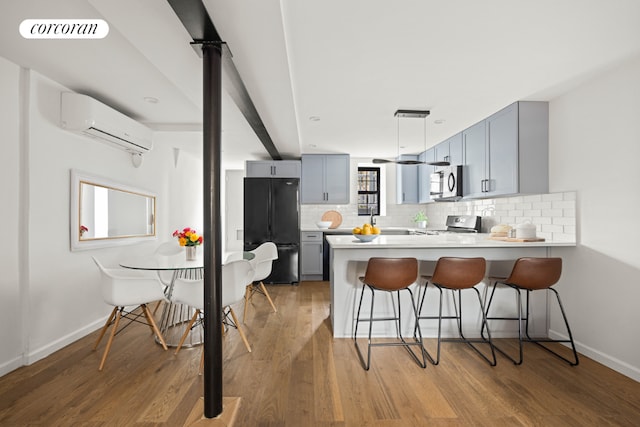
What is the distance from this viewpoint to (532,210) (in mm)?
3641

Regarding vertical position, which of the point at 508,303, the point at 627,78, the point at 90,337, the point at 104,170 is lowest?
the point at 90,337

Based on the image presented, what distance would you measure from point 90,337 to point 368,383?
8.97ft

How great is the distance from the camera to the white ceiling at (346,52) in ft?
6.25

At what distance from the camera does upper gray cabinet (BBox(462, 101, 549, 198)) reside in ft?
11.0

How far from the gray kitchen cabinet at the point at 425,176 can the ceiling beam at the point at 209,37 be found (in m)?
3.11

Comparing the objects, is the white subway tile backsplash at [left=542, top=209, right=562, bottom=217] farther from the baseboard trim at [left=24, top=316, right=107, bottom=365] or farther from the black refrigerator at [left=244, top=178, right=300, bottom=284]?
the baseboard trim at [left=24, top=316, right=107, bottom=365]

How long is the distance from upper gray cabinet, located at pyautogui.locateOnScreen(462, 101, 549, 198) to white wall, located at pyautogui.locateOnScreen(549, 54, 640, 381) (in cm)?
15

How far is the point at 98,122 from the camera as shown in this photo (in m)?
3.16

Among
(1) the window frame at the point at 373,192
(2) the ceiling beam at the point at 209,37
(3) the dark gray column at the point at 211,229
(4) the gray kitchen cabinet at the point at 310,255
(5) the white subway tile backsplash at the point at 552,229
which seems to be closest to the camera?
(2) the ceiling beam at the point at 209,37

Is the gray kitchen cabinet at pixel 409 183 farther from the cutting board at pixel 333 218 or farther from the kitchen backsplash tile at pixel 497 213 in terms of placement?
the cutting board at pixel 333 218

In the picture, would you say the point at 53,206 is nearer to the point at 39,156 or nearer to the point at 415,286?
the point at 39,156

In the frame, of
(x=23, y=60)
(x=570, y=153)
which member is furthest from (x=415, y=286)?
(x=23, y=60)

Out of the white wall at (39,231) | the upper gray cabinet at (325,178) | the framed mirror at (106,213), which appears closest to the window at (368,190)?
the upper gray cabinet at (325,178)

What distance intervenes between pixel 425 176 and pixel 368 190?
135 centimetres
